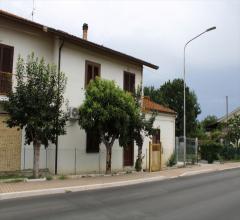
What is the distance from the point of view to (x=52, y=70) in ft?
62.5

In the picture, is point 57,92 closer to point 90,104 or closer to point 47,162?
point 90,104

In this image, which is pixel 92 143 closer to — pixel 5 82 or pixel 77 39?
pixel 77 39

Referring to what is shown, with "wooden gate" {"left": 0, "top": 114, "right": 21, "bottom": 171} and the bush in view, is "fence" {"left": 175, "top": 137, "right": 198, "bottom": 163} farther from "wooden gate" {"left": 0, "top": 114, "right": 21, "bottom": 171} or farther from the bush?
"wooden gate" {"left": 0, "top": 114, "right": 21, "bottom": 171}

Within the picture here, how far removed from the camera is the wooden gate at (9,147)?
65.9 ft

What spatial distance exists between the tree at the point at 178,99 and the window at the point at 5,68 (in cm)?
4293

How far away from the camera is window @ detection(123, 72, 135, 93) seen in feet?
91.5

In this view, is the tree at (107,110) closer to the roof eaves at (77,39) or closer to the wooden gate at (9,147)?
the roof eaves at (77,39)

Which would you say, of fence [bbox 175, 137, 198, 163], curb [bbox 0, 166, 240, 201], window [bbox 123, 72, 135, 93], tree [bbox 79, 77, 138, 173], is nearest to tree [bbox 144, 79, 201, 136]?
fence [bbox 175, 137, 198, 163]

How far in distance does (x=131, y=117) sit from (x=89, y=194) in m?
8.28

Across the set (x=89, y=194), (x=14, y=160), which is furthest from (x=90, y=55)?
(x=89, y=194)

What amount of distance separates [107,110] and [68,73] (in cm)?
329

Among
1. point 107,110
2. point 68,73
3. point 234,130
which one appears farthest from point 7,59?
point 234,130

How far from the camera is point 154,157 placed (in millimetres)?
26469

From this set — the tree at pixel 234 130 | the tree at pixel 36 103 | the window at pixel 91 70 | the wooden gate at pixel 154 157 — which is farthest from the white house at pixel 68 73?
the tree at pixel 234 130
